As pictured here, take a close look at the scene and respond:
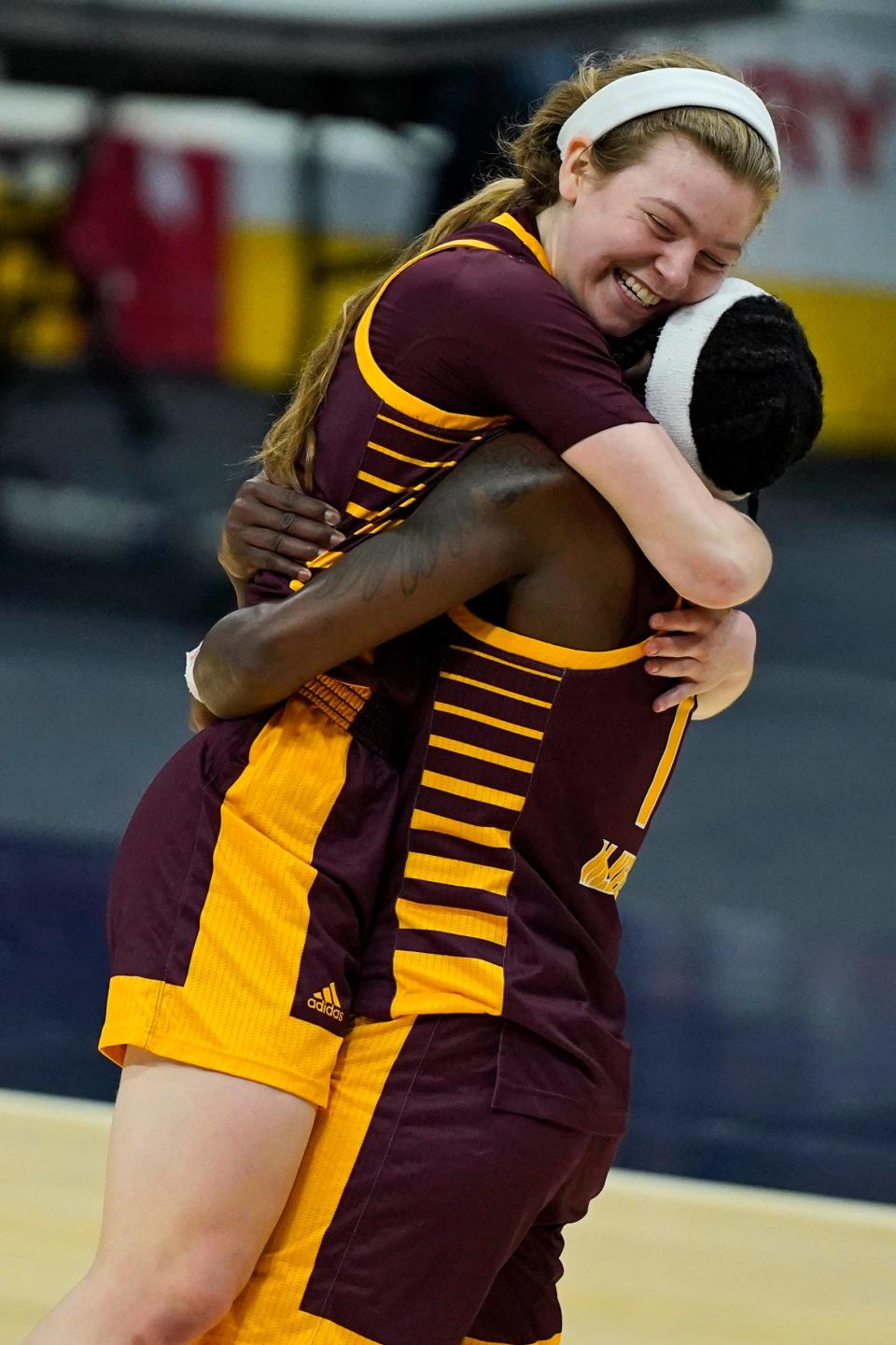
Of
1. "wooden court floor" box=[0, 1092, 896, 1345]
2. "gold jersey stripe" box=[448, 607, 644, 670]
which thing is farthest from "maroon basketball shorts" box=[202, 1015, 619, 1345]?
"wooden court floor" box=[0, 1092, 896, 1345]

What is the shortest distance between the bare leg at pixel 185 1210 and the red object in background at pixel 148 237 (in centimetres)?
818

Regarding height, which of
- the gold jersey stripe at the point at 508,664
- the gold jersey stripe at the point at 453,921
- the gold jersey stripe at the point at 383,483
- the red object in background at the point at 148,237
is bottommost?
the red object in background at the point at 148,237

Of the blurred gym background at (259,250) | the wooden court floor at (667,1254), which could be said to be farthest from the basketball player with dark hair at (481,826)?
the blurred gym background at (259,250)

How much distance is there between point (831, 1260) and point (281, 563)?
5.96ft

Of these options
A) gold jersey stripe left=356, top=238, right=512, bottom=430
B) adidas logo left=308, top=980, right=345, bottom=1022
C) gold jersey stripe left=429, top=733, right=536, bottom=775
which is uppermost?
gold jersey stripe left=356, top=238, right=512, bottom=430

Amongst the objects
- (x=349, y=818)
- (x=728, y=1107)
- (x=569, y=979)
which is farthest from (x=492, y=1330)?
(x=728, y=1107)

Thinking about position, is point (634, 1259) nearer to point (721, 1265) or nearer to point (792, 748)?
point (721, 1265)

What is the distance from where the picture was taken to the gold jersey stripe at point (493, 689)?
1.73 meters

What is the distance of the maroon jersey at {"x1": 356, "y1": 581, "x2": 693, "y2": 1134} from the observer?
174 centimetres

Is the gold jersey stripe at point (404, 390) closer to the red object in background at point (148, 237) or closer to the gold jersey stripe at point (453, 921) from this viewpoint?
the gold jersey stripe at point (453, 921)

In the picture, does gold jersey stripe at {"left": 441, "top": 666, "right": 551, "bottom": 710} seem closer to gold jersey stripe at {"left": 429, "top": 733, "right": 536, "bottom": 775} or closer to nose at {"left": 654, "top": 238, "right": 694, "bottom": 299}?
gold jersey stripe at {"left": 429, "top": 733, "right": 536, "bottom": 775}

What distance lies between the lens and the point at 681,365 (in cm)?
A: 170

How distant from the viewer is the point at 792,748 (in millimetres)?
6496

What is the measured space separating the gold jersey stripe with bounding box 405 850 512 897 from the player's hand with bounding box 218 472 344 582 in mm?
296
